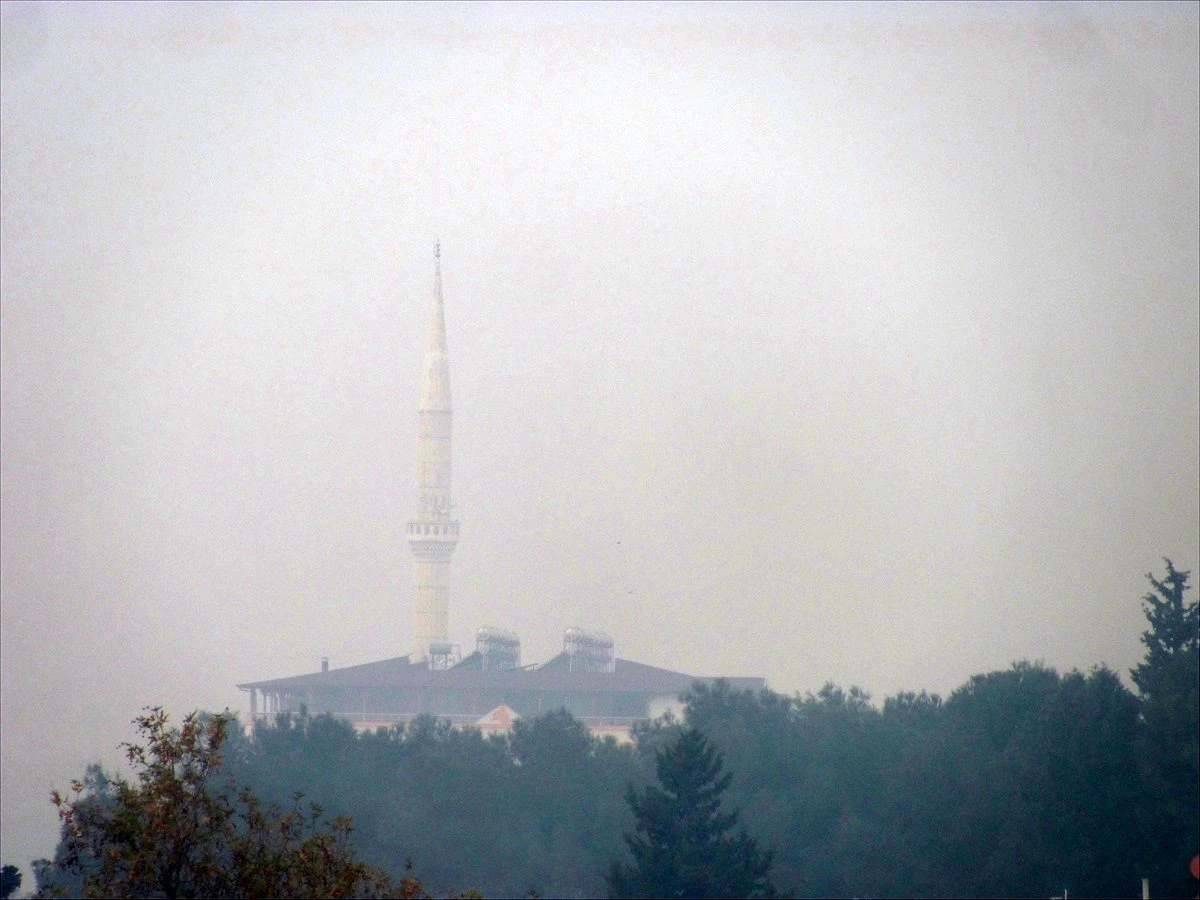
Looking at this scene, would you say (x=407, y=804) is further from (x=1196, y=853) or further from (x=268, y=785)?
(x=1196, y=853)

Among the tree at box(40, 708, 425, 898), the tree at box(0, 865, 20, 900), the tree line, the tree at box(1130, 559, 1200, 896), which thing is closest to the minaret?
the tree line

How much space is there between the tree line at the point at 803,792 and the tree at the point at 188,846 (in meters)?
20.2

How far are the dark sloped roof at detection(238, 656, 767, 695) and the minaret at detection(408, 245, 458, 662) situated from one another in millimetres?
4032

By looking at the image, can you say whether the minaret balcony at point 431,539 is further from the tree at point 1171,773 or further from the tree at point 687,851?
the tree at point 687,851

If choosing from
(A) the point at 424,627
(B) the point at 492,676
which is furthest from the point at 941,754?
(A) the point at 424,627

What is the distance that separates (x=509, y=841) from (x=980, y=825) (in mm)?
18320

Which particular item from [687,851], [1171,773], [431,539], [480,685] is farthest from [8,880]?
[431,539]

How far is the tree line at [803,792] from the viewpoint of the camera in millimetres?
58688

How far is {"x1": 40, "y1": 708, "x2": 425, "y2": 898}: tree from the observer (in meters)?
21.3

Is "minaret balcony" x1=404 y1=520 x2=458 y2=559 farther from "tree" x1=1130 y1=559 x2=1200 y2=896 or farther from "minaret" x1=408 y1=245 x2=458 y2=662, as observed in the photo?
"tree" x1=1130 y1=559 x2=1200 y2=896

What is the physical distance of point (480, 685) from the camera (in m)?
134

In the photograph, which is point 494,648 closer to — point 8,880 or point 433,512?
point 433,512

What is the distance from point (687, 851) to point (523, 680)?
81281 millimetres

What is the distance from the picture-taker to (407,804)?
82312 millimetres
